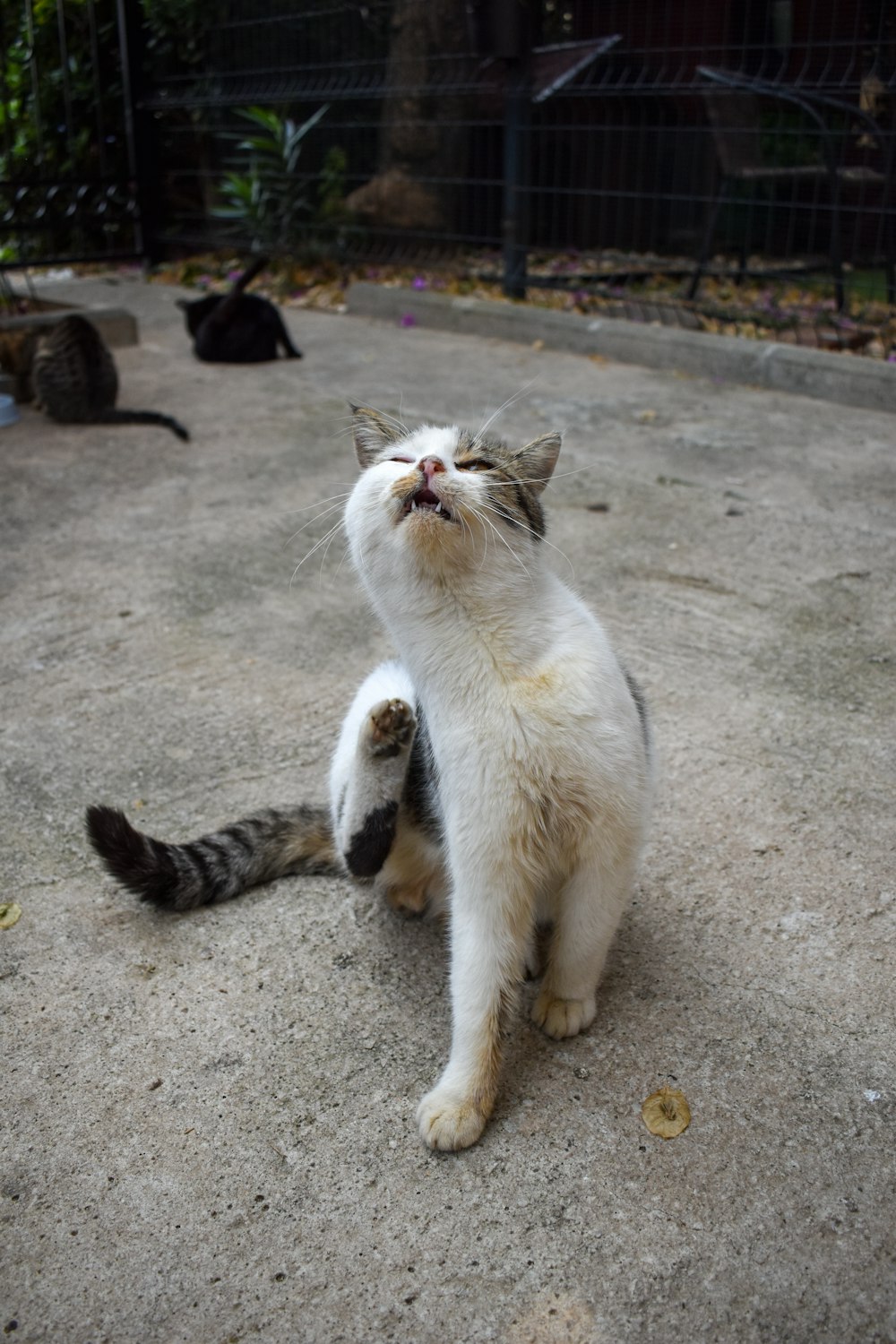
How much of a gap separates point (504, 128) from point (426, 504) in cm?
736

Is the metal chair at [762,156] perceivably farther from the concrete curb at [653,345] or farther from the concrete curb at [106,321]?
the concrete curb at [106,321]

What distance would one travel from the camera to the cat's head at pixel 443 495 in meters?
1.81

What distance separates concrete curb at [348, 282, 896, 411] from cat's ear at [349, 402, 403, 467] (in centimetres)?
442

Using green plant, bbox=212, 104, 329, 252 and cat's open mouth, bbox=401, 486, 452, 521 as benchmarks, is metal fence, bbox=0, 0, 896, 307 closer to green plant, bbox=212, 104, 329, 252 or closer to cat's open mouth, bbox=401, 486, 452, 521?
green plant, bbox=212, 104, 329, 252

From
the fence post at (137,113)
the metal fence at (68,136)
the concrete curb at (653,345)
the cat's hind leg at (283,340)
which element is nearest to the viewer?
the concrete curb at (653,345)

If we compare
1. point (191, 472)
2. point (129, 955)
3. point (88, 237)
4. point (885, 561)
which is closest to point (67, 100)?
point (88, 237)

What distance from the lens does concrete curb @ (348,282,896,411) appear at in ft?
19.0

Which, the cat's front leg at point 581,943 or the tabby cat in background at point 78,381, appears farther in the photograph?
the tabby cat in background at point 78,381

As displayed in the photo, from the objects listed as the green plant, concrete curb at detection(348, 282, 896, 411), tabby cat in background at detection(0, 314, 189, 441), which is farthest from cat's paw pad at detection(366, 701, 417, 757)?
the green plant

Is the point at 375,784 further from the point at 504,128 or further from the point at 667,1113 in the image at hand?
the point at 504,128

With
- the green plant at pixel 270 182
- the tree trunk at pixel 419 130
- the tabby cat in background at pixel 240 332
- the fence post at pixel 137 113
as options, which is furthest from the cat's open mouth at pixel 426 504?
the fence post at pixel 137 113

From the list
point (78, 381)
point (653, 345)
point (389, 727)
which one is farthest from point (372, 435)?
point (653, 345)

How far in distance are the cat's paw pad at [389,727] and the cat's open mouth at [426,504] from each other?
1.40 ft

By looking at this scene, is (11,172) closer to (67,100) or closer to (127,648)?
(67,100)
